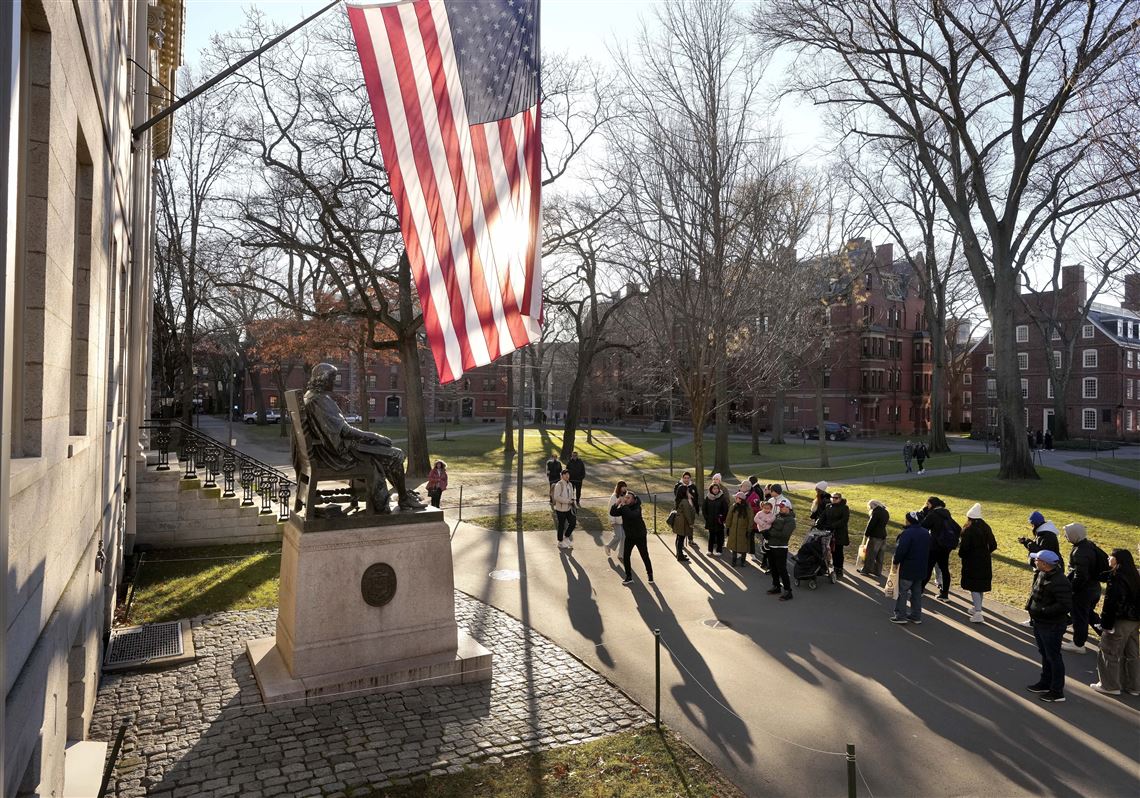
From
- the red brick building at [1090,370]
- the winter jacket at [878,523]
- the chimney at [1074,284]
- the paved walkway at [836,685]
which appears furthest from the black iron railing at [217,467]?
the chimney at [1074,284]

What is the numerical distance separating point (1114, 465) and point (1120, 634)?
35.7 m

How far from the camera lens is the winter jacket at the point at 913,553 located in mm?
11086

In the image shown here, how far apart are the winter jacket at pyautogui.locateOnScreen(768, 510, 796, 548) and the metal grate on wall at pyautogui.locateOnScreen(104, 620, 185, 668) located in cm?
938

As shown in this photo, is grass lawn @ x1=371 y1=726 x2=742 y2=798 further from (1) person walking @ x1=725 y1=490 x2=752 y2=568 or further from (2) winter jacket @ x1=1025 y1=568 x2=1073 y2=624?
(1) person walking @ x1=725 y1=490 x2=752 y2=568

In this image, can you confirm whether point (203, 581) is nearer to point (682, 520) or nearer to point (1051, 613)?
point (682, 520)

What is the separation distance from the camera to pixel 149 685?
28.3ft

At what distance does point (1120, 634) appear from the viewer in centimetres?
859

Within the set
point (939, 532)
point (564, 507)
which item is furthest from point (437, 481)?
point (939, 532)

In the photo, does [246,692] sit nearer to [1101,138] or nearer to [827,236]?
[1101,138]

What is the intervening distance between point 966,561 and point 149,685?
11.7 meters

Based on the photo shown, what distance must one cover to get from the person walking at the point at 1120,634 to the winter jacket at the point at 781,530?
15.6 ft

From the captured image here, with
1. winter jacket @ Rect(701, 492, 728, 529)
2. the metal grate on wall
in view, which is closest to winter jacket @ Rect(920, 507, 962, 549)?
winter jacket @ Rect(701, 492, 728, 529)

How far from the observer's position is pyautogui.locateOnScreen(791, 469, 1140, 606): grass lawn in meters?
15.6

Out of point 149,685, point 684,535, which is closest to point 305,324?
point 684,535
